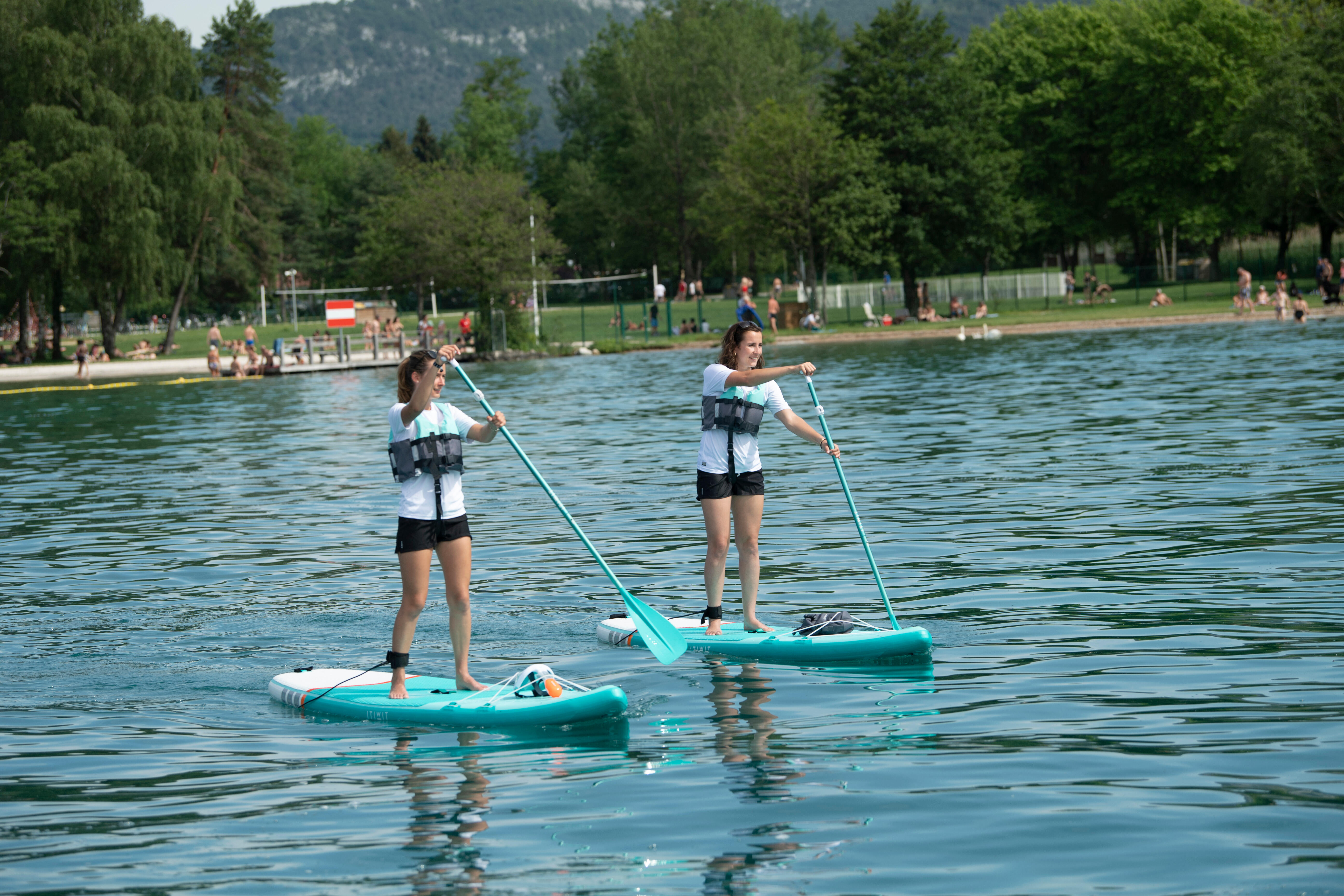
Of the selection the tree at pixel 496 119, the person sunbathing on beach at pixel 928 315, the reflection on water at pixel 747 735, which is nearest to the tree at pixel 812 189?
the person sunbathing on beach at pixel 928 315

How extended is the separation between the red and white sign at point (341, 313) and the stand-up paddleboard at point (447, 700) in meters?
49.0

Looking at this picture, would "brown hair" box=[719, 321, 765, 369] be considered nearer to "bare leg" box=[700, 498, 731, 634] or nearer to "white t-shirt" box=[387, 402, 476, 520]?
"bare leg" box=[700, 498, 731, 634]

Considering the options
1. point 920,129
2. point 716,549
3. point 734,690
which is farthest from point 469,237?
point 734,690

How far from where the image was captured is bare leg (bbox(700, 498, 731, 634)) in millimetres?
10648

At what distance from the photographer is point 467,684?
9.38 metres

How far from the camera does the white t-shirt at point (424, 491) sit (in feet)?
28.6

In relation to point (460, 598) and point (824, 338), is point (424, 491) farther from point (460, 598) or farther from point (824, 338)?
point (824, 338)

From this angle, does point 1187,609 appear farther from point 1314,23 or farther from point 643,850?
point 1314,23

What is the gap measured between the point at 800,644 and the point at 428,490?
10.5ft

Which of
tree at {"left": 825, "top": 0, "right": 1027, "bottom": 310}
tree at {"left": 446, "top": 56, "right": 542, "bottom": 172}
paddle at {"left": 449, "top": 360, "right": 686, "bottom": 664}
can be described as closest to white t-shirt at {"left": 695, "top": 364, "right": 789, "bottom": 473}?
paddle at {"left": 449, "top": 360, "right": 686, "bottom": 664}

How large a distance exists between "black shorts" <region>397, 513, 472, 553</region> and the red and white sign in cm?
4999

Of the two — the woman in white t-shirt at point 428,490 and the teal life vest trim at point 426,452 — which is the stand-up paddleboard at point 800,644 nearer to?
the woman in white t-shirt at point 428,490

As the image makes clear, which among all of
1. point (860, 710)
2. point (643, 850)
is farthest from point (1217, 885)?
point (860, 710)

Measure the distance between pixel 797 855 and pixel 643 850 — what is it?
0.73 metres
